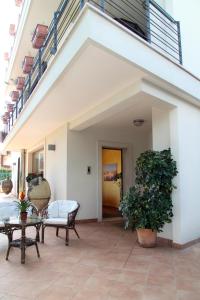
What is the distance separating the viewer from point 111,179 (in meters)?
8.78

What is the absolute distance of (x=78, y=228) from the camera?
6.49m

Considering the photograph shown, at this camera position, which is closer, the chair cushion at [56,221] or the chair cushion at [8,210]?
the chair cushion at [56,221]

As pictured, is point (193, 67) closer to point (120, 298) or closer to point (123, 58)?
point (123, 58)

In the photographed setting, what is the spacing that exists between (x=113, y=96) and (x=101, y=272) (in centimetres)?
297

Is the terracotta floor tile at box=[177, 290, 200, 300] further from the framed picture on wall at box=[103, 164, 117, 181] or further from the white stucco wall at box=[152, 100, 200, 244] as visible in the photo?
the framed picture on wall at box=[103, 164, 117, 181]

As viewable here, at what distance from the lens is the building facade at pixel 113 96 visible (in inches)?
141

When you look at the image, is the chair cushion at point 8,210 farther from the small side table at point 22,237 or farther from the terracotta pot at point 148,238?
the terracotta pot at point 148,238

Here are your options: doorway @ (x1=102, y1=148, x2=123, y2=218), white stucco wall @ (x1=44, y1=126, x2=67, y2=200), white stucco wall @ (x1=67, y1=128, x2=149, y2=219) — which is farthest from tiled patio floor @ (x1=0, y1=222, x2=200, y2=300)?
doorway @ (x1=102, y1=148, x2=123, y2=218)

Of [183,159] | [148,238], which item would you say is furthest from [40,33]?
[148,238]

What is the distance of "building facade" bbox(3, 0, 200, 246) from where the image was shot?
3580 millimetres

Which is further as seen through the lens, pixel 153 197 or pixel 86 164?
pixel 86 164

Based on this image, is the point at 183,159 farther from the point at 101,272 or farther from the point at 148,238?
the point at 101,272

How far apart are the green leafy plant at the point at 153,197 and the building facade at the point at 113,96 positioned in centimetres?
25

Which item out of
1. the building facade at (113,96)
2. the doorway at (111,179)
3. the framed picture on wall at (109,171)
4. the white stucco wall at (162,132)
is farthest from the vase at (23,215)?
the framed picture on wall at (109,171)
